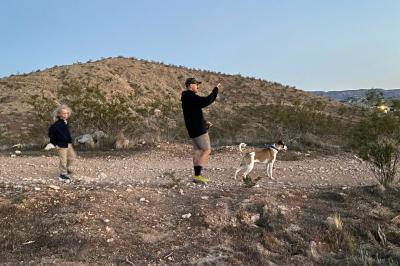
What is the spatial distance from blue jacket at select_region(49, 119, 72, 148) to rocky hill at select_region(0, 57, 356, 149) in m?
5.88

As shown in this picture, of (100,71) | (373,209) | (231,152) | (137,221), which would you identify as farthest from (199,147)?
(100,71)

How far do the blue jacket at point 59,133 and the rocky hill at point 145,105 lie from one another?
5.88 m

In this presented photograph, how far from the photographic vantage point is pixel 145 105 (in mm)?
25328

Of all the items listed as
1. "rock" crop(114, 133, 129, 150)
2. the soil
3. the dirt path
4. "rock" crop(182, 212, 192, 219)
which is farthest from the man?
"rock" crop(114, 133, 129, 150)

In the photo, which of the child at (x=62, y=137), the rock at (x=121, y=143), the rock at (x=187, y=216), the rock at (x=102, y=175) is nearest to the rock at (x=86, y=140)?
the rock at (x=121, y=143)

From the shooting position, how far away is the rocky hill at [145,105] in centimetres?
1675

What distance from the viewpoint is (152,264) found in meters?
4.99

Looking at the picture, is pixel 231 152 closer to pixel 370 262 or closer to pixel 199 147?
pixel 199 147

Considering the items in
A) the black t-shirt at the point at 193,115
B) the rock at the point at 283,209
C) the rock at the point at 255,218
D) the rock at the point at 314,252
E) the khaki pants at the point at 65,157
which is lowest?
the rock at the point at 314,252

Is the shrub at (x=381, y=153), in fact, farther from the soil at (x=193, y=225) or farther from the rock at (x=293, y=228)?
the rock at (x=293, y=228)

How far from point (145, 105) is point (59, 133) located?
1632 cm

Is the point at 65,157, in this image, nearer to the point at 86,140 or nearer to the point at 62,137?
Result: the point at 62,137

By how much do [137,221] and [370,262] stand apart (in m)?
2.85

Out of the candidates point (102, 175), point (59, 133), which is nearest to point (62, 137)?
point (59, 133)
